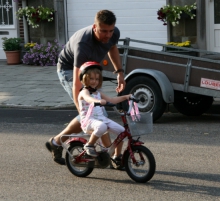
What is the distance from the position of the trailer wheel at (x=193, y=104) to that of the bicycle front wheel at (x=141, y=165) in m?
3.86

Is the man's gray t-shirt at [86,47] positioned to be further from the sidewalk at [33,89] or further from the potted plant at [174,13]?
the potted plant at [174,13]

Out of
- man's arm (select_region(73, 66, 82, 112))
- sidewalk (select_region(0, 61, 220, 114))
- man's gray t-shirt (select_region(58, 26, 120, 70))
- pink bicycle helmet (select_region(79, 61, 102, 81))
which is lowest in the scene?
sidewalk (select_region(0, 61, 220, 114))

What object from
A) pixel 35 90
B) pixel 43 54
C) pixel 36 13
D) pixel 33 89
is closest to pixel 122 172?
pixel 35 90

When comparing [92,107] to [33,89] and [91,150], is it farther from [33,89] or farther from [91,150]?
[33,89]

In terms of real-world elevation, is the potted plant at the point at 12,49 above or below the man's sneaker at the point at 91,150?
above

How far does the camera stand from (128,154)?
6.07 metres

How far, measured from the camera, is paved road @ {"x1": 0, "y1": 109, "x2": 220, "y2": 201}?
18.8 ft

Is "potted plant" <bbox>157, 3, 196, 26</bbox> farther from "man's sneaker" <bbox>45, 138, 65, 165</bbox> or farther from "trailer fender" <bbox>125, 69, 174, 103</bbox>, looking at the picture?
"man's sneaker" <bbox>45, 138, 65, 165</bbox>

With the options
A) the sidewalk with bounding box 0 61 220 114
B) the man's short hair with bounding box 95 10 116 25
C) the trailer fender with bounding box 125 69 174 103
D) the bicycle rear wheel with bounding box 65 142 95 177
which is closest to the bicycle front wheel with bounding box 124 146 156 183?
→ the bicycle rear wheel with bounding box 65 142 95 177

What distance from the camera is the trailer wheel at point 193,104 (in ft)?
32.5

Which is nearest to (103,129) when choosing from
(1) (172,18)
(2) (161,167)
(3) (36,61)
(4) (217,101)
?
(2) (161,167)

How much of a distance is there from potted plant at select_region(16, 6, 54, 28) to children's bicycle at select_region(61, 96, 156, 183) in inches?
434

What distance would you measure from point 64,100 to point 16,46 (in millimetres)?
6247

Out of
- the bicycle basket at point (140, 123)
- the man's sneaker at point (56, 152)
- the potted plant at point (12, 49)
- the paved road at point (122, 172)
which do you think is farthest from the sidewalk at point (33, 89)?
the bicycle basket at point (140, 123)
